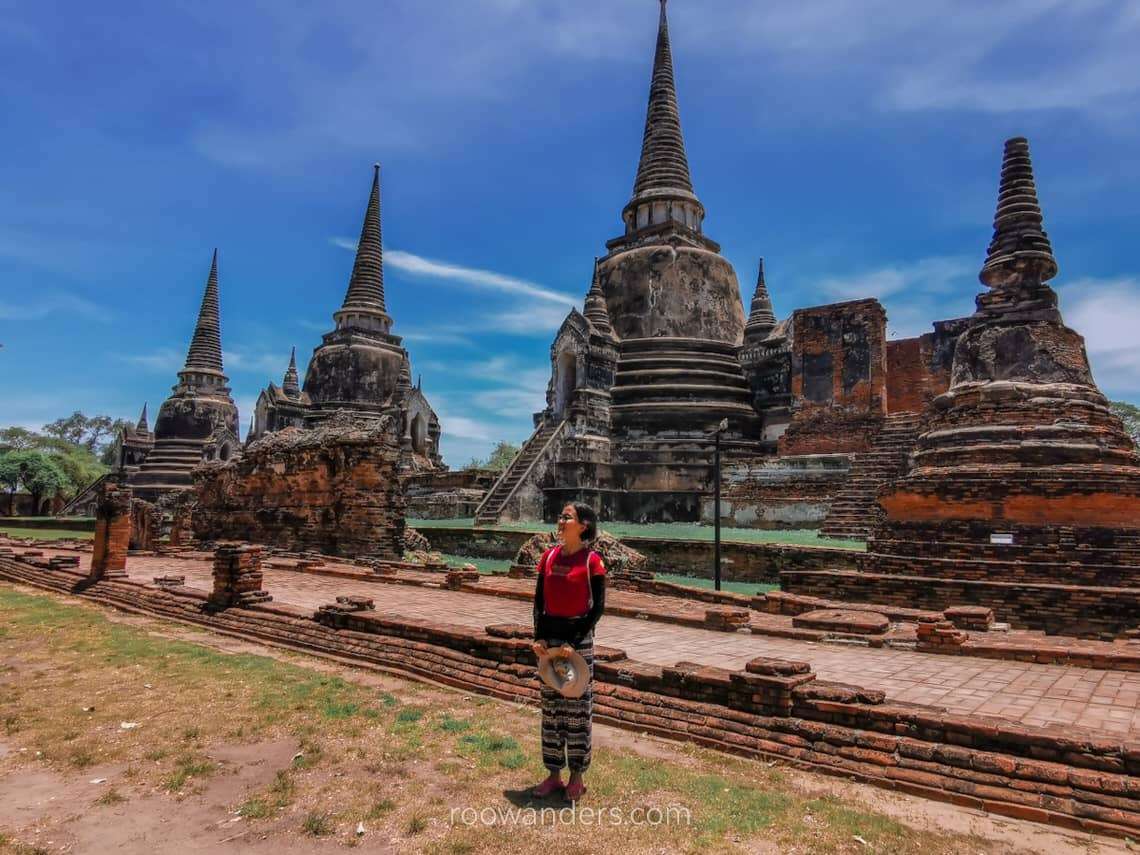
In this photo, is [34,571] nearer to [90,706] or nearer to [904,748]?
[90,706]

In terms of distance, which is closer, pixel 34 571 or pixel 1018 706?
pixel 1018 706

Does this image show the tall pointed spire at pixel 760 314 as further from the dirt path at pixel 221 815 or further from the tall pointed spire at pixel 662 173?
the dirt path at pixel 221 815

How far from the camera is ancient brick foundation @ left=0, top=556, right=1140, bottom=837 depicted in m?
3.69

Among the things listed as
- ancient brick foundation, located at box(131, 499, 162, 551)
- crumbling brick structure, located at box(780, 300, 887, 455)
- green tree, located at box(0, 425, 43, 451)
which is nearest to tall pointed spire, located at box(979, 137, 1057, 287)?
crumbling brick structure, located at box(780, 300, 887, 455)

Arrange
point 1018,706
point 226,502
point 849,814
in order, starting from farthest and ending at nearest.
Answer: point 226,502, point 1018,706, point 849,814

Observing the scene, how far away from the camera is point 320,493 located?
1734 centimetres

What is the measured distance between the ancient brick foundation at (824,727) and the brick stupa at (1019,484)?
6197 millimetres

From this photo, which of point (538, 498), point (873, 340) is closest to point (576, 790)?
point (538, 498)

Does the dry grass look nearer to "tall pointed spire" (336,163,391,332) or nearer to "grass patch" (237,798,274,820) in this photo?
"grass patch" (237,798,274,820)

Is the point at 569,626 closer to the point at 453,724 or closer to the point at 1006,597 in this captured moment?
the point at 453,724

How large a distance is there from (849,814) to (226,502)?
65.2 ft

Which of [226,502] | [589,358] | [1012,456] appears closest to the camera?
[1012,456]

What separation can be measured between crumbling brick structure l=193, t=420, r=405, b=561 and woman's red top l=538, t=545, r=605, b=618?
1294 centimetres

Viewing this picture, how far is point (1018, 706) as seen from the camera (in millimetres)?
5078
